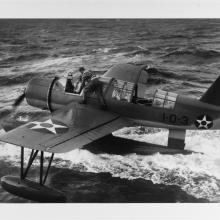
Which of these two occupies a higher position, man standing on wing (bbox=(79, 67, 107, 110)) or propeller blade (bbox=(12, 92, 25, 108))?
man standing on wing (bbox=(79, 67, 107, 110))

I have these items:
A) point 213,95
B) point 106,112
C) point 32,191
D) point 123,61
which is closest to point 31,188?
point 32,191

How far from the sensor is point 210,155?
877 centimetres

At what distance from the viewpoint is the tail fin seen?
8297 mm

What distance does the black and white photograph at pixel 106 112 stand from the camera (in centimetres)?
816

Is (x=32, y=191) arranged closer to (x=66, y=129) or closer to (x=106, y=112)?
(x=66, y=129)

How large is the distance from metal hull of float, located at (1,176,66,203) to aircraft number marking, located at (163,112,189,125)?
8.83 feet

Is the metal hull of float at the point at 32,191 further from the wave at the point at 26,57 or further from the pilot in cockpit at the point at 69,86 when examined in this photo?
the wave at the point at 26,57

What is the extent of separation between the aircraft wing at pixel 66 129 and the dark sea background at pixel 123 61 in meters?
1.06

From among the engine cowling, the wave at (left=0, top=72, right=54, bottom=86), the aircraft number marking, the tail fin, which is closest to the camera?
the tail fin

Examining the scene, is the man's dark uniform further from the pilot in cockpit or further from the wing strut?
the wing strut

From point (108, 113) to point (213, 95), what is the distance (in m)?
2.25

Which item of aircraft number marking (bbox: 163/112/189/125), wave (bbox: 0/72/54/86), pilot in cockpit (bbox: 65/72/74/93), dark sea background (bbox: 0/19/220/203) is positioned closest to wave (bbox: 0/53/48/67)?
dark sea background (bbox: 0/19/220/203)

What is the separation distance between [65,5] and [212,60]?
147 inches
